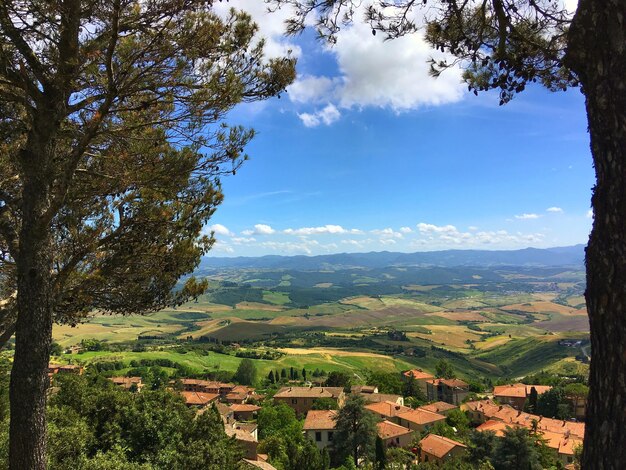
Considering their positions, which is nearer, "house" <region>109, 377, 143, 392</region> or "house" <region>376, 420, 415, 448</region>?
"house" <region>376, 420, 415, 448</region>

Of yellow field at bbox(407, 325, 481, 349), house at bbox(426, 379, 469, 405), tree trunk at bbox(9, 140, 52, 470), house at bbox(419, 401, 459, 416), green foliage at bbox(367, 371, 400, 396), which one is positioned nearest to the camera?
tree trunk at bbox(9, 140, 52, 470)

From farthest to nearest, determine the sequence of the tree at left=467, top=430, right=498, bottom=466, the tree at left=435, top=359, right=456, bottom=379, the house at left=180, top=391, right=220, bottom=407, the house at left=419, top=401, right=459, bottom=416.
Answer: the tree at left=435, top=359, right=456, bottom=379 < the house at left=419, top=401, right=459, bottom=416 < the house at left=180, top=391, right=220, bottom=407 < the tree at left=467, top=430, right=498, bottom=466

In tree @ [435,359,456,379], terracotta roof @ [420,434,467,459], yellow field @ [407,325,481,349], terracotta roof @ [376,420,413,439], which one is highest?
terracotta roof @ [420,434,467,459]

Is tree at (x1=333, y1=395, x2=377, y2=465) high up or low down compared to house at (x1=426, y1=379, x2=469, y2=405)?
up

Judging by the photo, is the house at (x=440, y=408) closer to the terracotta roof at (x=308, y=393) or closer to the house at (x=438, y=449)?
the terracotta roof at (x=308, y=393)

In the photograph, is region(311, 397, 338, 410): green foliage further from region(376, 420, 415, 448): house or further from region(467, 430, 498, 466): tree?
region(467, 430, 498, 466): tree

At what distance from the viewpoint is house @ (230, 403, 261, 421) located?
49656 mm

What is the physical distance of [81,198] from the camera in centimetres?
707

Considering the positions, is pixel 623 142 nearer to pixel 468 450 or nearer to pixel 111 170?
pixel 111 170

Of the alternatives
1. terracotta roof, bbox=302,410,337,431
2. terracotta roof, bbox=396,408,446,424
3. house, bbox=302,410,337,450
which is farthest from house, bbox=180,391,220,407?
terracotta roof, bbox=396,408,446,424

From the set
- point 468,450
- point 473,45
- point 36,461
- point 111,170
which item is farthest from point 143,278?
point 468,450

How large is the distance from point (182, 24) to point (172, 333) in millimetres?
153843

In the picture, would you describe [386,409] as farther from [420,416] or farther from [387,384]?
[387,384]

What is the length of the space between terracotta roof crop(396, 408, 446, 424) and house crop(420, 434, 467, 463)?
7722mm
